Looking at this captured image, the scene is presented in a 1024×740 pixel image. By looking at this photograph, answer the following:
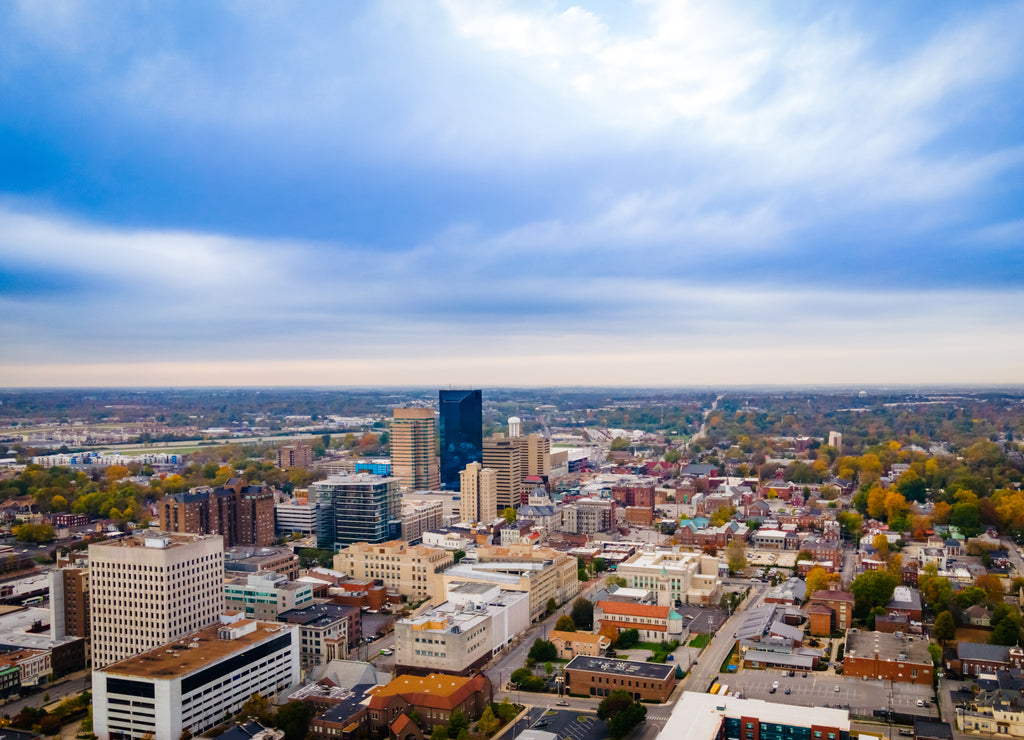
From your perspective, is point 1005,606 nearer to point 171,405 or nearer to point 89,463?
point 89,463

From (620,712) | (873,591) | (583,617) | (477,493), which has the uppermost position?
(477,493)

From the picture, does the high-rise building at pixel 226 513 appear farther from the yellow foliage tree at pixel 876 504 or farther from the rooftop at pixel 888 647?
the yellow foliage tree at pixel 876 504

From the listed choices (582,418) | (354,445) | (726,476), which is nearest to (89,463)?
(354,445)

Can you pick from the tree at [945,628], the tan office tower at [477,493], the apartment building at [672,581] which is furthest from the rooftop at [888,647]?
the tan office tower at [477,493]

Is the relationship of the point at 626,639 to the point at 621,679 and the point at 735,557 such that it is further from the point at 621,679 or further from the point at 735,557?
the point at 735,557

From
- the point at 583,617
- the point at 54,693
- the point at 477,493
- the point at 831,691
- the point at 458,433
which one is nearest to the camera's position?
the point at 831,691

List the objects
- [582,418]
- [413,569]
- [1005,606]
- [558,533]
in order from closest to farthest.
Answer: [1005,606] < [413,569] < [558,533] < [582,418]

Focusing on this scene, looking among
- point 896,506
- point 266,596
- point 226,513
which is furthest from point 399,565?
point 896,506
